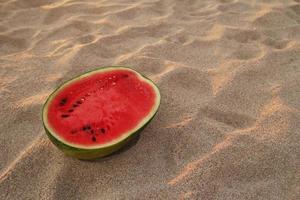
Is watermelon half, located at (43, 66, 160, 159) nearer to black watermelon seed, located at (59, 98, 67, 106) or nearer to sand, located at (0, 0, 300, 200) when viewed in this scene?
black watermelon seed, located at (59, 98, 67, 106)

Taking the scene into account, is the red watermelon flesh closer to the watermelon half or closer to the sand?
the watermelon half

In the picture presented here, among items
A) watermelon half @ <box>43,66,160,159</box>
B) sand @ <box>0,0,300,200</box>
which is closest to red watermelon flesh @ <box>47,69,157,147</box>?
watermelon half @ <box>43,66,160,159</box>

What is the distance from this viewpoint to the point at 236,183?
1.16m

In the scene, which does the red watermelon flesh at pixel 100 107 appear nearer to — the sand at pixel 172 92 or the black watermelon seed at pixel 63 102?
the black watermelon seed at pixel 63 102

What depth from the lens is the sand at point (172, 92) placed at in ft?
3.88

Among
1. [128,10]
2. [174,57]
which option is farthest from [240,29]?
[128,10]

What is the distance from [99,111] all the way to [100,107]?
23 millimetres

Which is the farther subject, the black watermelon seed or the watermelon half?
the black watermelon seed

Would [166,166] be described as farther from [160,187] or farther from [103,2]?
[103,2]

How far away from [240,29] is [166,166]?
4.13ft

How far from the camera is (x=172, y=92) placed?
1609 mm

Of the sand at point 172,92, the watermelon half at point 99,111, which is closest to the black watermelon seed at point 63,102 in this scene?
the watermelon half at point 99,111

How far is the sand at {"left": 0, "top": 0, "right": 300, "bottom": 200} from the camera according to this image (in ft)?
3.88

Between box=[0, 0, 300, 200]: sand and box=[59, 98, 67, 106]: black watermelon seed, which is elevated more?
box=[59, 98, 67, 106]: black watermelon seed
